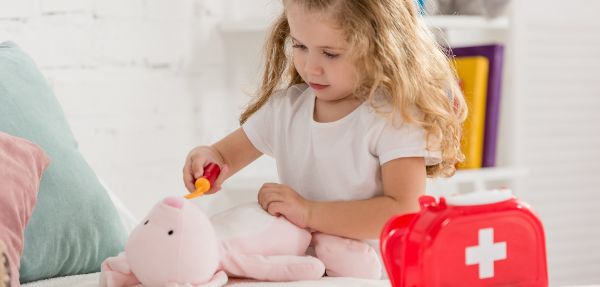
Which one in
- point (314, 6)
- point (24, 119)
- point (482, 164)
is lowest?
point (482, 164)

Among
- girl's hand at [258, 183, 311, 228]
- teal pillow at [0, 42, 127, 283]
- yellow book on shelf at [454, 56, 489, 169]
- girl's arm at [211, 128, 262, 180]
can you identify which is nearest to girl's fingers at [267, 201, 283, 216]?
girl's hand at [258, 183, 311, 228]

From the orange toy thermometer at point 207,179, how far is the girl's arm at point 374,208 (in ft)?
0.52

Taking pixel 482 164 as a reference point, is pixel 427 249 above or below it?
above

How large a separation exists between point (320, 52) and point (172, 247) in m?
0.36

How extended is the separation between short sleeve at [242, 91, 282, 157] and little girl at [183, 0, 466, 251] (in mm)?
73

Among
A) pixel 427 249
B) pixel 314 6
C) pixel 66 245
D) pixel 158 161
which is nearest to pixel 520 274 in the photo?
pixel 427 249

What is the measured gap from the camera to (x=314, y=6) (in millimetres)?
1315

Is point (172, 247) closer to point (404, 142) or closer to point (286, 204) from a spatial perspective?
point (286, 204)

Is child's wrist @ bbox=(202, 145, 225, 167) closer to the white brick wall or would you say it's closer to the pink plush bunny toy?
the pink plush bunny toy

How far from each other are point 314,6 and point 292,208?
289mm

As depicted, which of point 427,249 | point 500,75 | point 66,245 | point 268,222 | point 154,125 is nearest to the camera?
point 427,249

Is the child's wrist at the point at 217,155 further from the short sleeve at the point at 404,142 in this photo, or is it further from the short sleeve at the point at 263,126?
the short sleeve at the point at 404,142

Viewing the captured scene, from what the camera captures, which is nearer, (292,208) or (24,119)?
(292,208)

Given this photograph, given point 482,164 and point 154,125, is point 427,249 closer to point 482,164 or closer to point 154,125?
point 154,125
